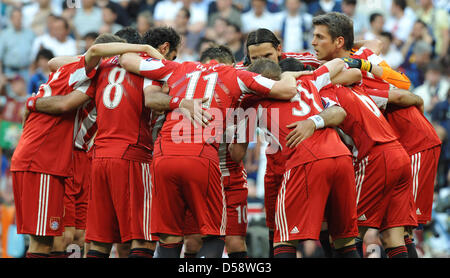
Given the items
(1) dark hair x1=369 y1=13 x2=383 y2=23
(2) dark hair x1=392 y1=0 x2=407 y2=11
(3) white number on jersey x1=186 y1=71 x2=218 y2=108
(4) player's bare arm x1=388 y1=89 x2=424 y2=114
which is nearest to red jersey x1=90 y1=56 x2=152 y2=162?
(3) white number on jersey x1=186 y1=71 x2=218 y2=108

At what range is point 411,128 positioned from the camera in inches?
326

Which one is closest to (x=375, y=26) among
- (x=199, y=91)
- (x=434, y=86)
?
(x=434, y=86)

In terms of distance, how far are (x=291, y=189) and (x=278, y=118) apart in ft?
2.54

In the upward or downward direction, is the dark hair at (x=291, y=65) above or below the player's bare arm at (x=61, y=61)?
below

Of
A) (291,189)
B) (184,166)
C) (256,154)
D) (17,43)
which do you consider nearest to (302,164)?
(291,189)

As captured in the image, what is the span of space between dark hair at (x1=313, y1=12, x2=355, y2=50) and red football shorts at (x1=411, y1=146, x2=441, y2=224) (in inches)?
65.1

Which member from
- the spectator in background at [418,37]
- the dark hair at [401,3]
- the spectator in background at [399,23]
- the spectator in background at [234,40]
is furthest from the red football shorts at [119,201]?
the dark hair at [401,3]

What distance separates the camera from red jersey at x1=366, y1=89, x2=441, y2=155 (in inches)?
325

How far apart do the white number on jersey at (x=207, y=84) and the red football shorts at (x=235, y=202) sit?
1.58 metres

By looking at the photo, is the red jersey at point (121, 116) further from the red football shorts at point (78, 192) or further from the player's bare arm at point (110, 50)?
the red football shorts at point (78, 192)

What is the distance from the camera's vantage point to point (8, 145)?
48.2 ft

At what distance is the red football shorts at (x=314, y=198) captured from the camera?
6629 mm

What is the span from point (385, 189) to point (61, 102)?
377cm
